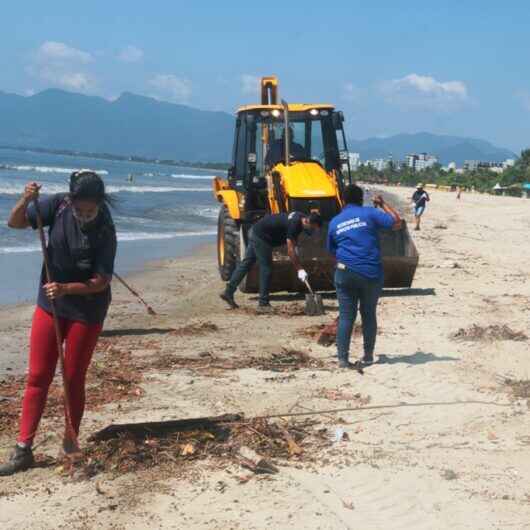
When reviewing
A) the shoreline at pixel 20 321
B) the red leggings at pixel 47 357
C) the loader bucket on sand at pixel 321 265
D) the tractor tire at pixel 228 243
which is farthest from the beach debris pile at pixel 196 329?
the red leggings at pixel 47 357

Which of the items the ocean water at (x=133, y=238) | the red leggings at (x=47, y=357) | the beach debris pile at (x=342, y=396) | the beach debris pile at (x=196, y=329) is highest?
the red leggings at (x=47, y=357)

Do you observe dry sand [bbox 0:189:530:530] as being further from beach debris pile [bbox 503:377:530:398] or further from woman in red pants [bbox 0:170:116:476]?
woman in red pants [bbox 0:170:116:476]

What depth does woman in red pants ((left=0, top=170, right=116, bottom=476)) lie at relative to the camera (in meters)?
4.79

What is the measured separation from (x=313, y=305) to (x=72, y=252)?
603 centimetres

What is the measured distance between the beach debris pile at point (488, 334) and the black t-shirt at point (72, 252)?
16.9 feet

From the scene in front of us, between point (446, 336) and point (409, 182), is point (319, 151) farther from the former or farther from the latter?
point (409, 182)

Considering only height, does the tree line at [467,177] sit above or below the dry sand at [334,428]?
below

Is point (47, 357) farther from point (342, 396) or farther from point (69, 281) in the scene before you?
point (342, 396)

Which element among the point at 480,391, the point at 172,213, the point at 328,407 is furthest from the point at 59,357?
the point at 172,213

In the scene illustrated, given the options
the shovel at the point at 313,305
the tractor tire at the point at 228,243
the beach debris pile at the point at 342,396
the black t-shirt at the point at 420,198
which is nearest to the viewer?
the beach debris pile at the point at 342,396

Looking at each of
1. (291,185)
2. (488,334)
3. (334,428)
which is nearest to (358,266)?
(334,428)

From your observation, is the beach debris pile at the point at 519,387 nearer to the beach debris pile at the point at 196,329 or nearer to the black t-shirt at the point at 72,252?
the black t-shirt at the point at 72,252

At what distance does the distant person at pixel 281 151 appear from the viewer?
12773 mm

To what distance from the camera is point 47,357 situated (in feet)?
16.1
